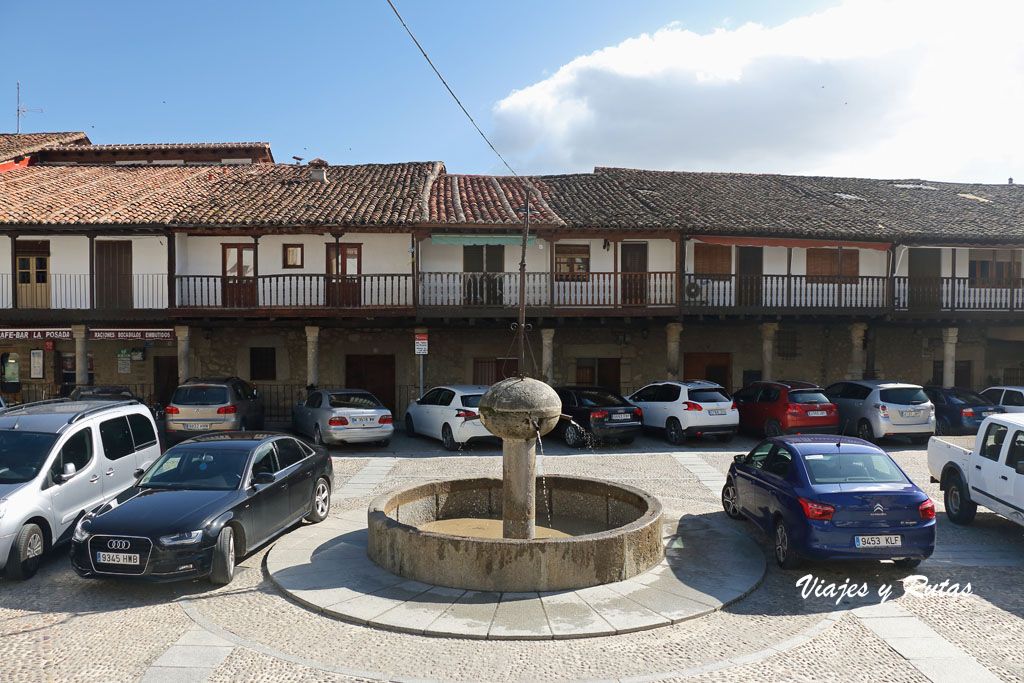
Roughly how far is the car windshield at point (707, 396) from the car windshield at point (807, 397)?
1.48 m

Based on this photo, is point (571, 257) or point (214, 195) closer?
point (571, 257)

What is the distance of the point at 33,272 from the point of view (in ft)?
67.6

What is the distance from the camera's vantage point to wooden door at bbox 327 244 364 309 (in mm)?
19422

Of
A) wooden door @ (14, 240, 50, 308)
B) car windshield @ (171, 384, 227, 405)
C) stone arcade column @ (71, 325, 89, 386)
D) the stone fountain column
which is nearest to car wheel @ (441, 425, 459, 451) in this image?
car windshield @ (171, 384, 227, 405)

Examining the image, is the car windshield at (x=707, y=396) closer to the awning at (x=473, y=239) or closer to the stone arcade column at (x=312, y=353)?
the awning at (x=473, y=239)

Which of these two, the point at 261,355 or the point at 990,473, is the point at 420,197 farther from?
the point at 990,473

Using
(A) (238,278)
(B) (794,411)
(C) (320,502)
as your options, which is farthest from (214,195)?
(B) (794,411)

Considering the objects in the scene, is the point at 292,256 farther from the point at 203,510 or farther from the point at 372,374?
the point at 203,510

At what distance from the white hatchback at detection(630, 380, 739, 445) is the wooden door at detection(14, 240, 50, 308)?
1761 cm

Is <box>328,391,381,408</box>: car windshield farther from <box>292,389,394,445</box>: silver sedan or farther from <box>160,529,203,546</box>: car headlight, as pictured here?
<box>160,529,203,546</box>: car headlight

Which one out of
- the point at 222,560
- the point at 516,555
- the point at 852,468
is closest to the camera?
the point at 516,555

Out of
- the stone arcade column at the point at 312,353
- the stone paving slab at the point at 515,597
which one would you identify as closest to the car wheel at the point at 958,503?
the stone paving slab at the point at 515,597

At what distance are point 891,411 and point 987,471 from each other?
291 inches

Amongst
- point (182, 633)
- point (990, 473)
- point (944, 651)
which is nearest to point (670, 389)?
point (990, 473)
